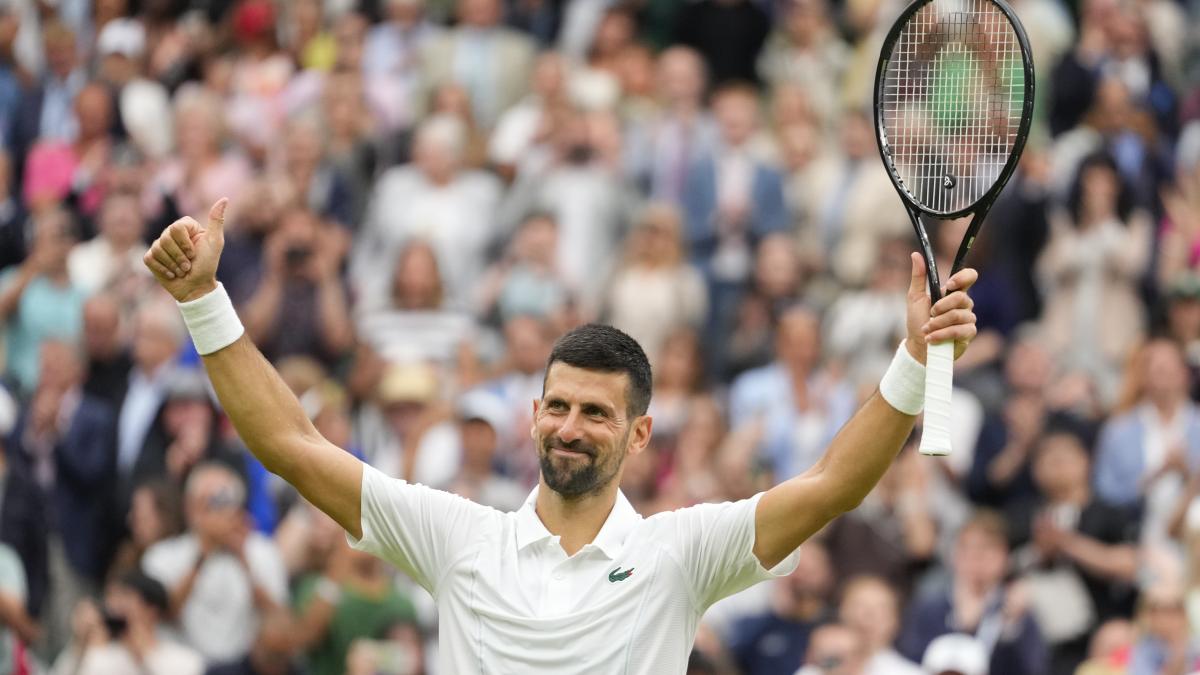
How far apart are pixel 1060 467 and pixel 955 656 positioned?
166cm

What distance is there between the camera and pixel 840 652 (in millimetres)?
10352

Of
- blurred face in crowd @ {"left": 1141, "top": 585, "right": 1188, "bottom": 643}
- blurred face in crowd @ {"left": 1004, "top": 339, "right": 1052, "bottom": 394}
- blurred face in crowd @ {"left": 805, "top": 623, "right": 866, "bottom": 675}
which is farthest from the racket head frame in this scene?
blurred face in crowd @ {"left": 1004, "top": 339, "right": 1052, "bottom": 394}

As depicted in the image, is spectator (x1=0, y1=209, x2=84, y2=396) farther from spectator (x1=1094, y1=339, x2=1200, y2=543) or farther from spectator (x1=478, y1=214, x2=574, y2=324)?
spectator (x1=1094, y1=339, x2=1200, y2=543)

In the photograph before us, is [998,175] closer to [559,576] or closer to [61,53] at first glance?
[559,576]

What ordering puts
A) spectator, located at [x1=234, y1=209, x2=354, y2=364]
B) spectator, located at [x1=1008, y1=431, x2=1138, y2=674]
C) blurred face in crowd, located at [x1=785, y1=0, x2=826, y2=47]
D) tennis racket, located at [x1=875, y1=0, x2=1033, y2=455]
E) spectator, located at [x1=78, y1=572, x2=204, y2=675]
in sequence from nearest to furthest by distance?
tennis racket, located at [x1=875, y1=0, x2=1033, y2=455], spectator, located at [x1=78, y1=572, x2=204, y2=675], spectator, located at [x1=1008, y1=431, x2=1138, y2=674], spectator, located at [x1=234, y1=209, x2=354, y2=364], blurred face in crowd, located at [x1=785, y1=0, x2=826, y2=47]

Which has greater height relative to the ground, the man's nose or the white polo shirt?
the man's nose

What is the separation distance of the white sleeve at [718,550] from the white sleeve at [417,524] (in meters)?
0.49

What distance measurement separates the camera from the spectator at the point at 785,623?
35.6ft

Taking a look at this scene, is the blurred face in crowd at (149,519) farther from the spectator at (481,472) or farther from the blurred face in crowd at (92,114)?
the blurred face in crowd at (92,114)

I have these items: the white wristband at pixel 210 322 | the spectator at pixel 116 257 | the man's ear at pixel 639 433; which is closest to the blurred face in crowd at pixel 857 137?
the spectator at pixel 116 257

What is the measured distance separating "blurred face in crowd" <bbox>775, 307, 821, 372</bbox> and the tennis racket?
504cm

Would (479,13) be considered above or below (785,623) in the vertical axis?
above

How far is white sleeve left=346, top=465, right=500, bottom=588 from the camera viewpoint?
590cm

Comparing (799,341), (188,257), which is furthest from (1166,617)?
(188,257)
